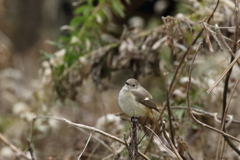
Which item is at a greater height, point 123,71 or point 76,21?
point 76,21

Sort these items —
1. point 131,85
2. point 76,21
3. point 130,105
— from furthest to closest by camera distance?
point 76,21
point 131,85
point 130,105

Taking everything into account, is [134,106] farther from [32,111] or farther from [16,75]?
[16,75]

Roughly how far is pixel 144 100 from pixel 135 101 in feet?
0.19

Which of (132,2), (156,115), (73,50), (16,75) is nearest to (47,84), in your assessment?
(73,50)

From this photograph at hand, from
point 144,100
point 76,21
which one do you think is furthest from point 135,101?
point 76,21

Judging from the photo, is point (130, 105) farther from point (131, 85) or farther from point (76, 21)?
point (76, 21)

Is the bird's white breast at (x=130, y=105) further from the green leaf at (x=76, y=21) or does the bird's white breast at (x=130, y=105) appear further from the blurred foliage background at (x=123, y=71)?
the green leaf at (x=76, y=21)

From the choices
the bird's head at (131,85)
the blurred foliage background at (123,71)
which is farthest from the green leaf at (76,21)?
the bird's head at (131,85)

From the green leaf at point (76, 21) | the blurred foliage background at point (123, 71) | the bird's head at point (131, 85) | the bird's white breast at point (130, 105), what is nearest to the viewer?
the bird's white breast at point (130, 105)

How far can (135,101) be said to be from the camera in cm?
269

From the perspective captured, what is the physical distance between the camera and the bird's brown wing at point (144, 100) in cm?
268

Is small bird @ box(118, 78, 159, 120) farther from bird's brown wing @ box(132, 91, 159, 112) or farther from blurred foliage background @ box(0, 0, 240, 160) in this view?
blurred foliage background @ box(0, 0, 240, 160)

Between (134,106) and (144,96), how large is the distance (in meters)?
0.12

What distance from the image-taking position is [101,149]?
11.8 feet
